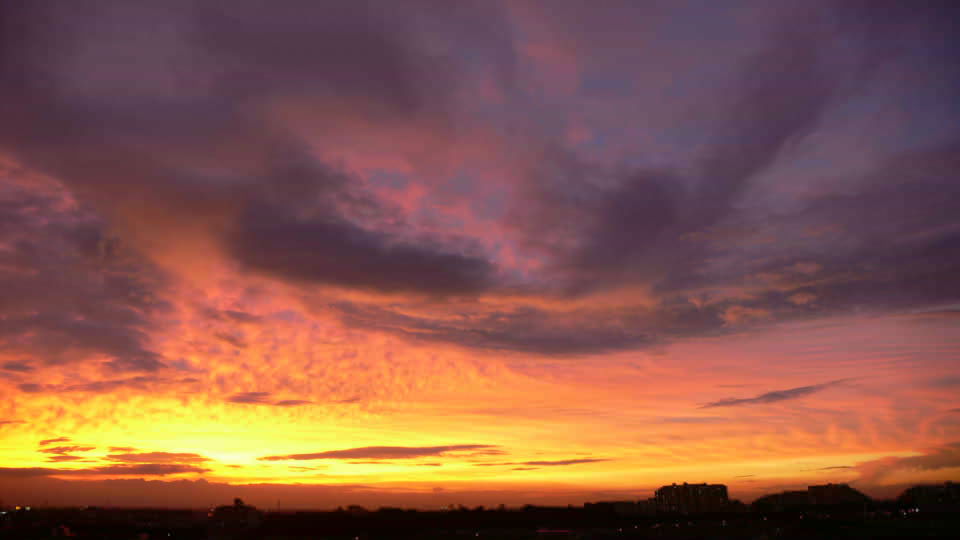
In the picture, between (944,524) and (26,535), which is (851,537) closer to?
(944,524)

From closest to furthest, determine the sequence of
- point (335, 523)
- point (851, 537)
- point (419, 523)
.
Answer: point (851, 537), point (335, 523), point (419, 523)

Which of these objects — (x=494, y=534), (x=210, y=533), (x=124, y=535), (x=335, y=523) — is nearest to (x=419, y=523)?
(x=335, y=523)

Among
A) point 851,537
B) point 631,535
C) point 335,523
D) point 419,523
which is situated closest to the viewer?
point 851,537

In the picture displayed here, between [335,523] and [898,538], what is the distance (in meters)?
104

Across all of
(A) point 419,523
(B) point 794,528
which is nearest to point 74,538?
(A) point 419,523

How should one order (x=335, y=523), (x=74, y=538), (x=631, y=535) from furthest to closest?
(x=335, y=523), (x=631, y=535), (x=74, y=538)

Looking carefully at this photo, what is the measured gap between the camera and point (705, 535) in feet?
402

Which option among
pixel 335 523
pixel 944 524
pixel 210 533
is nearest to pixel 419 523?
pixel 335 523

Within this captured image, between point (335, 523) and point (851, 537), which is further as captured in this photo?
point (335, 523)

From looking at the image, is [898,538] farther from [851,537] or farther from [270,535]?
[270,535]

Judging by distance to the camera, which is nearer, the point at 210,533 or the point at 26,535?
the point at 26,535

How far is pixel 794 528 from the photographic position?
127m

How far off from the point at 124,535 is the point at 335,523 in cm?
3945

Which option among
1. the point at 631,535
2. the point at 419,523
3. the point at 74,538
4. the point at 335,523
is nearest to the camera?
the point at 74,538
